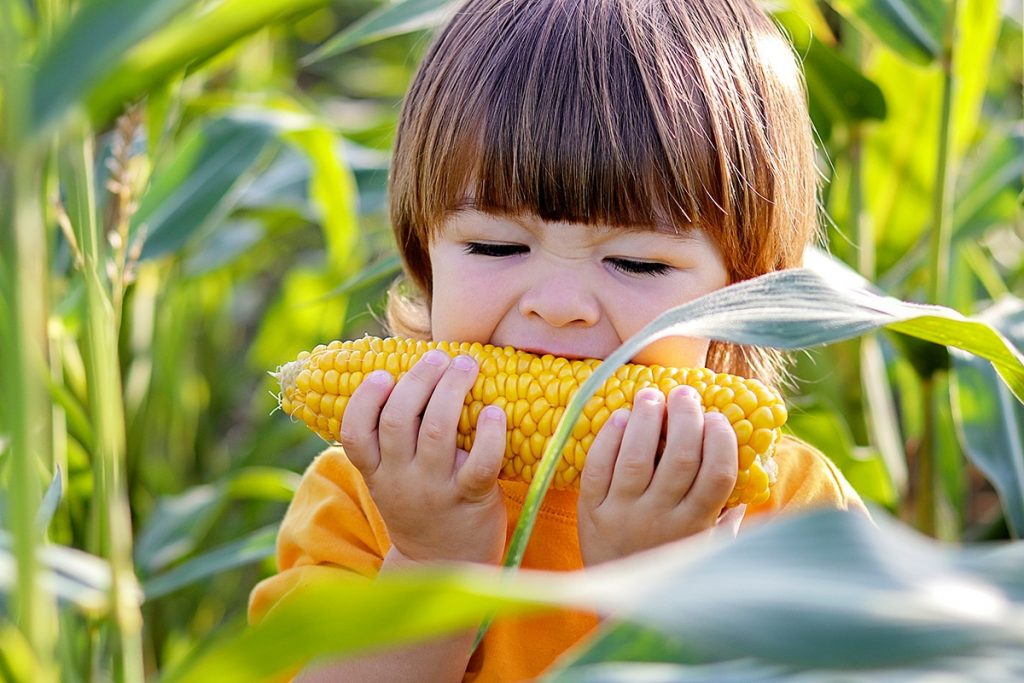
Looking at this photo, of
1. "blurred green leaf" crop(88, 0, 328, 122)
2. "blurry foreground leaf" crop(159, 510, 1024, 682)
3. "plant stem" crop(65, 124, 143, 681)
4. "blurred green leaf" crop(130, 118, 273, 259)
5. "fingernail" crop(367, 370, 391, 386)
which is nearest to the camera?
"blurry foreground leaf" crop(159, 510, 1024, 682)

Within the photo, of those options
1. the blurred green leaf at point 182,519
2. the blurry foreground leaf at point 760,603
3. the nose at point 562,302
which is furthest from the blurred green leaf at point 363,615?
the blurred green leaf at point 182,519

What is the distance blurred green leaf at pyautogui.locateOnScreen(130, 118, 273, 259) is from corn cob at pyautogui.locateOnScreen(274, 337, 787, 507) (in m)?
0.52

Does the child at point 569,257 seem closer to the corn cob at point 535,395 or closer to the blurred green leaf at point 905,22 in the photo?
the corn cob at point 535,395

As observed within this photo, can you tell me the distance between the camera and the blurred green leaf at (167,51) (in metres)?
0.54

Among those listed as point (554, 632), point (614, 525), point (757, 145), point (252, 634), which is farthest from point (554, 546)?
point (252, 634)

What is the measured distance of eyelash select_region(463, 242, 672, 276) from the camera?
1.06 m

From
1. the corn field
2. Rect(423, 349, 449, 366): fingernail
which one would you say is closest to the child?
Rect(423, 349, 449, 366): fingernail

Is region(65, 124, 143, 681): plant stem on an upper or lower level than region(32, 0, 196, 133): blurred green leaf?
lower

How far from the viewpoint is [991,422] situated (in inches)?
52.9

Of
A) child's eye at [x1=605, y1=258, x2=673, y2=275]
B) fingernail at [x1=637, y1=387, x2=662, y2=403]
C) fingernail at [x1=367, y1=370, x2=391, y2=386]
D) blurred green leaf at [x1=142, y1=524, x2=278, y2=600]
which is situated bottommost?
blurred green leaf at [x1=142, y1=524, x2=278, y2=600]

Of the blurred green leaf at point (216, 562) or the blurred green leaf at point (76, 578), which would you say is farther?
the blurred green leaf at point (216, 562)

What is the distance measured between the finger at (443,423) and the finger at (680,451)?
168mm

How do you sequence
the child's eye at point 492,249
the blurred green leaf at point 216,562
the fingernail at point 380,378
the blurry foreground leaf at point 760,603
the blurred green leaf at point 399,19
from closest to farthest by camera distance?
1. the blurry foreground leaf at point 760,603
2. the fingernail at point 380,378
3. the child's eye at point 492,249
4. the blurred green leaf at point 399,19
5. the blurred green leaf at point 216,562

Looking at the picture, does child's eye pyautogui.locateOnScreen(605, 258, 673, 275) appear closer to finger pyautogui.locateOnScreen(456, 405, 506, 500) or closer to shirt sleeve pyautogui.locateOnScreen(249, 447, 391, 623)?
finger pyautogui.locateOnScreen(456, 405, 506, 500)
